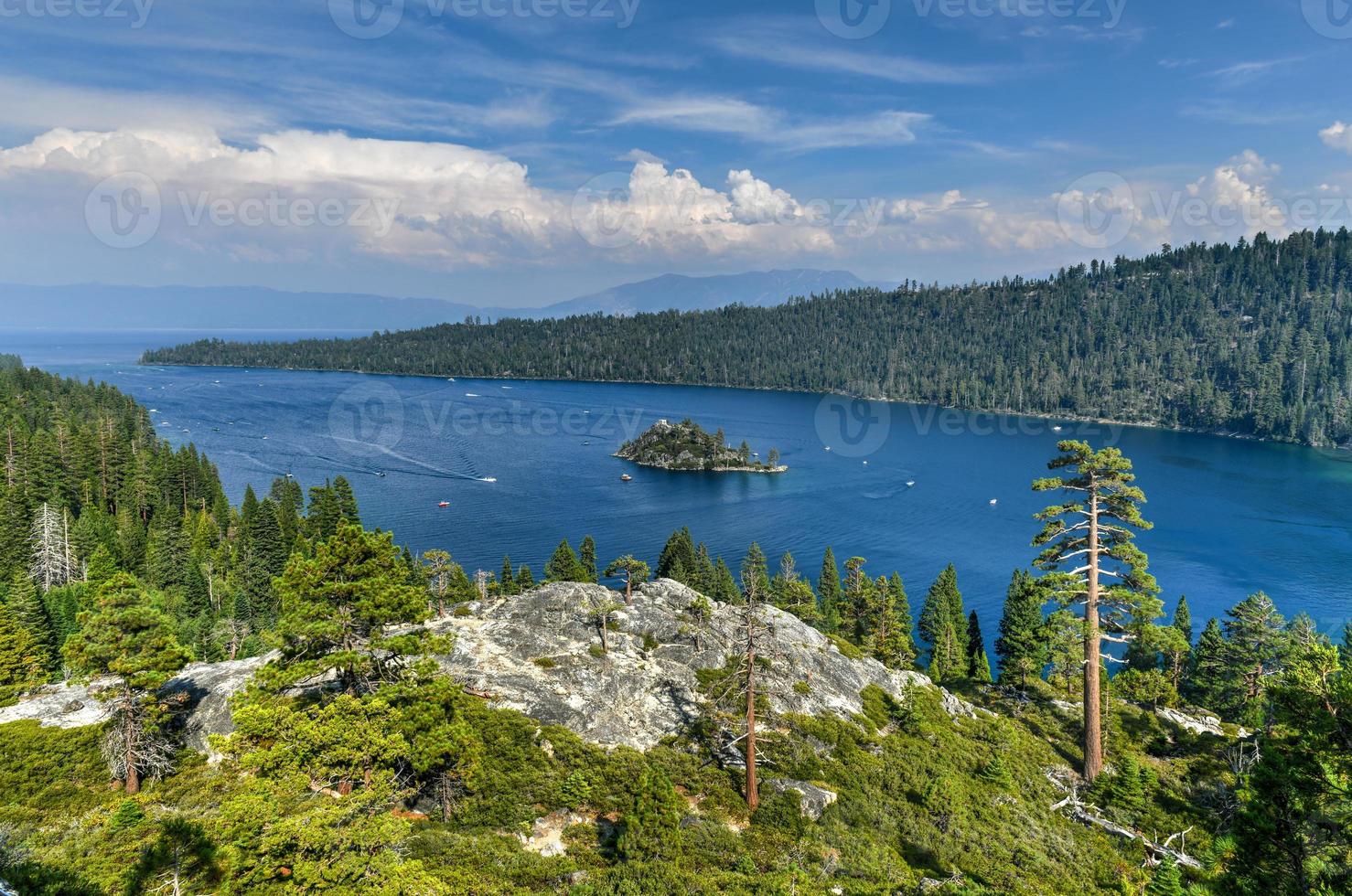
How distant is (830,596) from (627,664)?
57137 mm

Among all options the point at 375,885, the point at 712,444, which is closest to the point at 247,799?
the point at 375,885

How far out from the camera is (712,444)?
194125mm

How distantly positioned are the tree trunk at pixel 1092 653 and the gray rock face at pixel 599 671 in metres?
8.33

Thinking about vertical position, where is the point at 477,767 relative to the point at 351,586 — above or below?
below

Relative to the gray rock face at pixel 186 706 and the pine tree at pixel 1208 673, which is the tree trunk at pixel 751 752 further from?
the pine tree at pixel 1208 673

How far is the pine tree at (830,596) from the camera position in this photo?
7575 cm

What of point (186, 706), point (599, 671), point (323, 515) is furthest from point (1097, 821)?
point (323, 515)

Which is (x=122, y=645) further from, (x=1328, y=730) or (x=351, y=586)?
(x=1328, y=730)

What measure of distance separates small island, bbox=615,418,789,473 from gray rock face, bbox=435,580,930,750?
14225 cm

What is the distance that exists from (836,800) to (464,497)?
4985 inches

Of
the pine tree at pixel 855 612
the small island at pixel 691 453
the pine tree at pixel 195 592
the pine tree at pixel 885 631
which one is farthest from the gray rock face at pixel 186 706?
the small island at pixel 691 453

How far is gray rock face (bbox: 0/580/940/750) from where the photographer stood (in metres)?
30.2

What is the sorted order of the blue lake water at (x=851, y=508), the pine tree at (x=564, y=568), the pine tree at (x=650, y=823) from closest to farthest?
the pine tree at (x=650, y=823), the pine tree at (x=564, y=568), the blue lake water at (x=851, y=508)

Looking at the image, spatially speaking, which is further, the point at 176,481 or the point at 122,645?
the point at 176,481
